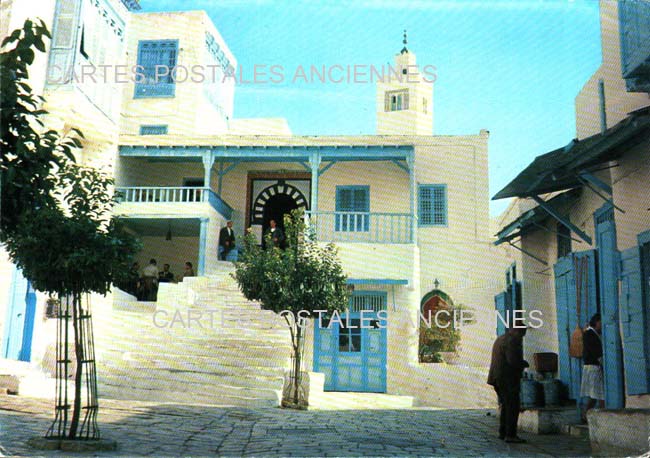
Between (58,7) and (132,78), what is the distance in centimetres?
586

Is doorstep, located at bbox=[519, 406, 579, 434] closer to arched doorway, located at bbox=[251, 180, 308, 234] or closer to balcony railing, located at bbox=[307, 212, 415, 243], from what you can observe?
balcony railing, located at bbox=[307, 212, 415, 243]

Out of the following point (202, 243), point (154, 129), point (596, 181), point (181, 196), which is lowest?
point (596, 181)

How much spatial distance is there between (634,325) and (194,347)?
10382 mm

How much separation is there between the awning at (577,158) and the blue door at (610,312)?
0.76 m

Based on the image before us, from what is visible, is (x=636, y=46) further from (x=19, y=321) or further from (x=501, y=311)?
(x=19, y=321)

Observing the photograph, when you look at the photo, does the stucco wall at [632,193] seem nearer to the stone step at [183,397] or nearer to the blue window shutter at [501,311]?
the blue window shutter at [501,311]

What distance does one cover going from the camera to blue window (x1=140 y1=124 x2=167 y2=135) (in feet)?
77.7

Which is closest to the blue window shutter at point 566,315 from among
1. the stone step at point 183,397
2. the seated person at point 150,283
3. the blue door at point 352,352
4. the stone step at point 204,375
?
the stone step at point 183,397

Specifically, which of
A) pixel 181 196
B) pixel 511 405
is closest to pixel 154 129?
pixel 181 196

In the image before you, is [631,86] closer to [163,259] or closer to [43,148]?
[43,148]

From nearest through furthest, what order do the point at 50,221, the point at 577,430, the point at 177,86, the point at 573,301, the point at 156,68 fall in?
the point at 50,221
the point at 577,430
the point at 573,301
the point at 177,86
the point at 156,68

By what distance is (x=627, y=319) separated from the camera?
27.0 feet

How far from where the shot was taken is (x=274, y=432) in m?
9.23

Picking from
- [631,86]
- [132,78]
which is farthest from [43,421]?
[132,78]
